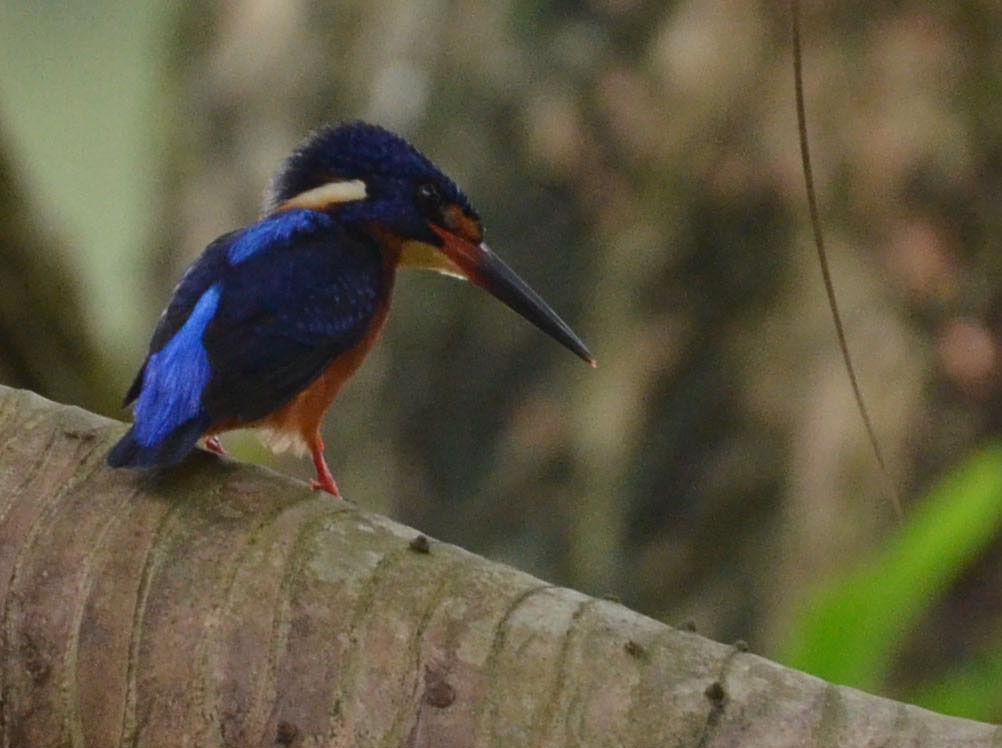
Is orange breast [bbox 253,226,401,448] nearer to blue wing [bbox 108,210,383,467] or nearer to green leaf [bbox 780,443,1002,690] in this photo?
blue wing [bbox 108,210,383,467]


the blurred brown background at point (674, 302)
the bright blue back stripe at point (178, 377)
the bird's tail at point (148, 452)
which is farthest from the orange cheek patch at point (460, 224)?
the blurred brown background at point (674, 302)

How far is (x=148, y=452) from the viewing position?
1.73 m

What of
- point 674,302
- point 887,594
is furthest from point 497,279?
point 674,302

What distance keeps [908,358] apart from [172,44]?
2996 mm

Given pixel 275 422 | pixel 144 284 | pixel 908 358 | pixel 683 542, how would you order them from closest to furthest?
pixel 275 422 → pixel 908 358 → pixel 683 542 → pixel 144 284

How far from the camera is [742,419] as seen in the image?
160 inches

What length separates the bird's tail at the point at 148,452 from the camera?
1.72 m

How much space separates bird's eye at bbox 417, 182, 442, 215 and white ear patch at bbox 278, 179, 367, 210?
0.30 feet

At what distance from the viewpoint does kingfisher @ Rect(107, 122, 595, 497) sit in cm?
207

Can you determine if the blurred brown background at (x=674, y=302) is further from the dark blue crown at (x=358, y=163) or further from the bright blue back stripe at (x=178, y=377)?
the bright blue back stripe at (x=178, y=377)

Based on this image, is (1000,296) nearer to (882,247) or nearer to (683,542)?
(882,247)

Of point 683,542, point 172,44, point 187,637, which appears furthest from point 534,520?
point 187,637

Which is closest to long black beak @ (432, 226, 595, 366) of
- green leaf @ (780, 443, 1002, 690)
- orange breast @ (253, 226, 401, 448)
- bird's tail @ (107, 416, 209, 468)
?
orange breast @ (253, 226, 401, 448)

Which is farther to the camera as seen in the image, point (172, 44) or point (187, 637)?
point (172, 44)
